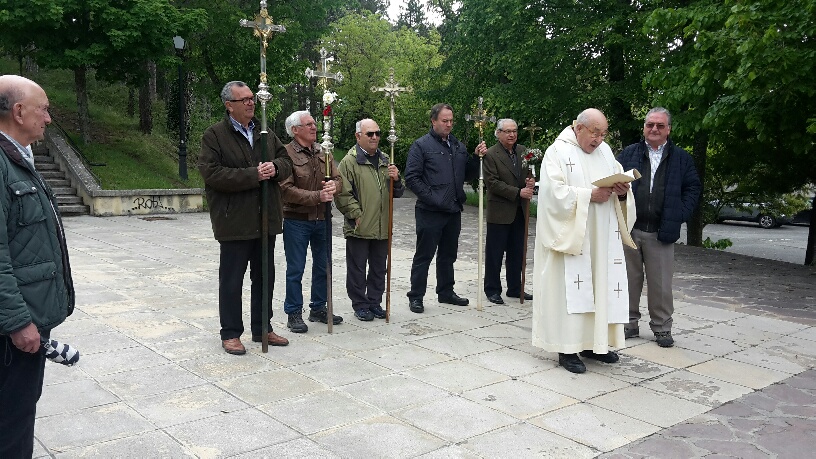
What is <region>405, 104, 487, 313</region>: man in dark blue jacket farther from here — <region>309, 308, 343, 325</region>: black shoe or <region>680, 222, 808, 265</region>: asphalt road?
<region>680, 222, 808, 265</region>: asphalt road

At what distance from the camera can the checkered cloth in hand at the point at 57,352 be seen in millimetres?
3191

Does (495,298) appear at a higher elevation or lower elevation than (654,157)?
lower

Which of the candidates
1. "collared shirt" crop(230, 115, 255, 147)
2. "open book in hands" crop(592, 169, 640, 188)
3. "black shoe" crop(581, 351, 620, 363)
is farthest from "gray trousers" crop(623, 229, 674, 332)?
"collared shirt" crop(230, 115, 255, 147)

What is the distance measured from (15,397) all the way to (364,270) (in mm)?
4377

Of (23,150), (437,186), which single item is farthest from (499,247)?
(23,150)

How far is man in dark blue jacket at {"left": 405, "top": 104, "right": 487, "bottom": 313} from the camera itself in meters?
7.50

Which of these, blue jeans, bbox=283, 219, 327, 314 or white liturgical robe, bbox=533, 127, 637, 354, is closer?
white liturgical robe, bbox=533, 127, 637, 354

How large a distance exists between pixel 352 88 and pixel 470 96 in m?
15.8

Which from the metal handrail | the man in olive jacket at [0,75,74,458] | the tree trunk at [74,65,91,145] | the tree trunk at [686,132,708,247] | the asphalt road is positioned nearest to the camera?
the man in olive jacket at [0,75,74,458]

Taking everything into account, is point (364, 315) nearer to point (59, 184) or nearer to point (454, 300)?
point (454, 300)

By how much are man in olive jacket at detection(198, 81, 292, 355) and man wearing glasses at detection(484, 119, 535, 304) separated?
2.81 meters

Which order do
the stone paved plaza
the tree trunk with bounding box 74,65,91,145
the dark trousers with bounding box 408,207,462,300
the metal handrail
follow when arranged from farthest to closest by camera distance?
the tree trunk with bounding box 74,65,91,145 < the metal handrail < the dark trousers with bounding box 408,207,462,300 < the stone paved plaza

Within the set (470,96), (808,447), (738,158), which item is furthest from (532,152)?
(470,96)

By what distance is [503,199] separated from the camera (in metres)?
8.09
